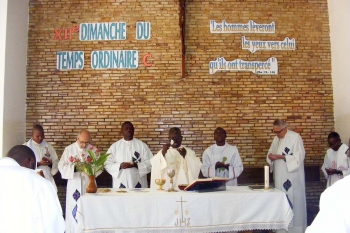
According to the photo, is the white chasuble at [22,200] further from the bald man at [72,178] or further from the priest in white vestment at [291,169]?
the priest in white vestment at [291,169]

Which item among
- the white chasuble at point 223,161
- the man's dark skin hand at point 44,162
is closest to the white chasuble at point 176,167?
the white chasuble at point 223,161

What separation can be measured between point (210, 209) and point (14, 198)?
9.31 feet

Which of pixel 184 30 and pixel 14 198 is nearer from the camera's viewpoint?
pixel 14 198

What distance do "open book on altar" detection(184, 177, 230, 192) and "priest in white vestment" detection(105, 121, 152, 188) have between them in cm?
204

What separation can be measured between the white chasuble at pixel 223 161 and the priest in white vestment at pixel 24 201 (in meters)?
4.45

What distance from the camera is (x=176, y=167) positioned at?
21.9 ft

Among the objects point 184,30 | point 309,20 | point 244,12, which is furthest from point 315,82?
point 184,30

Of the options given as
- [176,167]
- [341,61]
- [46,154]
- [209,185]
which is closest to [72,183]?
[46,154]

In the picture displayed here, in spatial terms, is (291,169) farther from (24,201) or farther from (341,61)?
(24,201)

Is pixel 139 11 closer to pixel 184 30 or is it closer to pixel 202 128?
pixel 184 30

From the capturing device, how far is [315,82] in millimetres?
9156

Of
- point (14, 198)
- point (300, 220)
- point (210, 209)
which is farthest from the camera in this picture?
point (300, 220)

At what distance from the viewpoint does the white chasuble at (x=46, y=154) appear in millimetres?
7797

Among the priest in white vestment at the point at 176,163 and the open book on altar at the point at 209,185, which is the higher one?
the priest in white vestment at the point at 176,163
